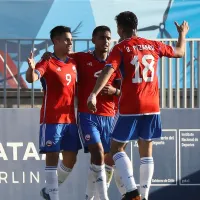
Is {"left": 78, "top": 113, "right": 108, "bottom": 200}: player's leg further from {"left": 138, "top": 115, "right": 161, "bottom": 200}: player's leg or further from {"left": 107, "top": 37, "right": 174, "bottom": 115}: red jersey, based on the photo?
{"left": 107, "top": 37, "right": 174, "bottom": 115}: red jersey

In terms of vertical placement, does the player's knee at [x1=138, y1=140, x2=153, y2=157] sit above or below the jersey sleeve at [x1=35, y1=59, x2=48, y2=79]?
below

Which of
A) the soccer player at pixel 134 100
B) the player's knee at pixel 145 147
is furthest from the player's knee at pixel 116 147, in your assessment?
the player's knee at pixel 145 147

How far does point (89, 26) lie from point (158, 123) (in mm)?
5586

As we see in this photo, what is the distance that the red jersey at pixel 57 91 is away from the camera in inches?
438

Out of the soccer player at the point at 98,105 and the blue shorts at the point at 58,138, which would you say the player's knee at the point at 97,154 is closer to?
the soccer player at the point at 98,105

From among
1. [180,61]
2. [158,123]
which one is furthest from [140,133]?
[180,61]

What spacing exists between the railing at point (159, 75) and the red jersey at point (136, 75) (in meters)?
3.35

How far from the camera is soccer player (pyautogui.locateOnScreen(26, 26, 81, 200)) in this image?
11.1 metres

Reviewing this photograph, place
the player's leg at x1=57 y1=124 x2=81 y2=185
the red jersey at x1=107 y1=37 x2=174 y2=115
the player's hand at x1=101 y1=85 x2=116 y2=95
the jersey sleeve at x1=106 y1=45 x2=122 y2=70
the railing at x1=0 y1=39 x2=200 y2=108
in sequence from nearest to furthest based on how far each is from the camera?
the jersey sleeve at x1=106 y1=45 x2=122 y2=70, the red jersey at x1=107 y1=37 x2=174 y2=115, the player's leg at x1=57 y1=124 x2=81 y2=185, the player's hand at x1=101 y1=85 x2=116 y2=95, the railing at x1=0 y1=39 x2=200 y2=108

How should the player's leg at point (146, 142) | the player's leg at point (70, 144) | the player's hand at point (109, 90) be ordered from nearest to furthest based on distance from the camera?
the player's leg at point (146, 142) → the player's leg at point (70, 144) → the player's hand at point (109, 90)

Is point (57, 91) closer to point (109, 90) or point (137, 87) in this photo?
point (109, 90)

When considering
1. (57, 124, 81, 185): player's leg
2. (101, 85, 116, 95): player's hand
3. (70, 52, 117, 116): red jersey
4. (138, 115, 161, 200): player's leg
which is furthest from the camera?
(70, 52, 117, 116): red jersey

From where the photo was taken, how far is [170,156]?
13.5 meters

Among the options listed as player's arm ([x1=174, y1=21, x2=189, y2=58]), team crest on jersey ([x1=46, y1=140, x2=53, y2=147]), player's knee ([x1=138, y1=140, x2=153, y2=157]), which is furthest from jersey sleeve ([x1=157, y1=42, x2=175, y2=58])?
team crest on jersey ([x1=46, y1=140, x2=53, y2=147])
